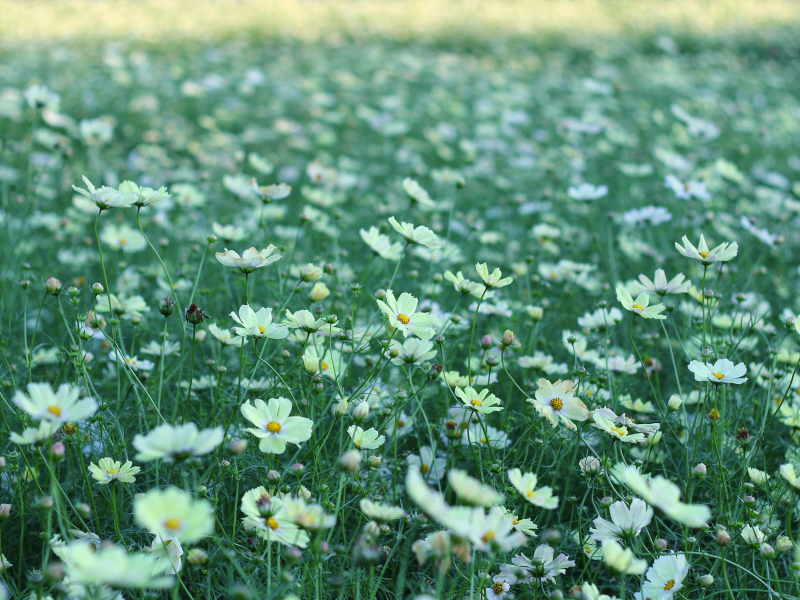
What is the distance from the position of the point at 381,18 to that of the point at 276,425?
887cm

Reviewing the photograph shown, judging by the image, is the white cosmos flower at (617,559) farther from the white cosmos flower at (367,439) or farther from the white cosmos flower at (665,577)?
the white cosmos flower at (367,439)

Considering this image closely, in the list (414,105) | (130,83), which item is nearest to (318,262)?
(414,105)

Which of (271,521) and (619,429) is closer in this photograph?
(271,521)

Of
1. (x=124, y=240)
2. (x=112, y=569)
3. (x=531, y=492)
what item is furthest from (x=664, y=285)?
(x=124, y=240)

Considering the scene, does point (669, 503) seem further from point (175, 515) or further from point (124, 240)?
point (124, 240)

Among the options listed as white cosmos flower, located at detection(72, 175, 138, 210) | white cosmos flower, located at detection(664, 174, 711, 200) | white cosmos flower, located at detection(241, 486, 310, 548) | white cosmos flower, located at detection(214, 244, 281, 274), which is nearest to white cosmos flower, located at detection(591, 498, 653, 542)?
white cosmos flower, located at detection(241, 486, 310, 548)

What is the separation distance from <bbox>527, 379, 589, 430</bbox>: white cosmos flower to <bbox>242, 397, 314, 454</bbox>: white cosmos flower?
1.27 ft

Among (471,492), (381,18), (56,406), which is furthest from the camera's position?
(381,18)

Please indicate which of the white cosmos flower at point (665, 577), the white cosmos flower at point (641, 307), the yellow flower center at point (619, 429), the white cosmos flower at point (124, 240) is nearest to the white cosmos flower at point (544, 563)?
the white cosmos flower at point (665, 577)

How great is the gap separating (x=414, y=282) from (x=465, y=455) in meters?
0.89

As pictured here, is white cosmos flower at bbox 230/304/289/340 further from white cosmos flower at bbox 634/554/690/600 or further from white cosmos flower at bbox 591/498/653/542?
white cosmos flower at bbox 634/554/690/600

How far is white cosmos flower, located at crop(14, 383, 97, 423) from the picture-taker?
85cm

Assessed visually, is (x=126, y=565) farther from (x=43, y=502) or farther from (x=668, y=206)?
(x=668, y=206)

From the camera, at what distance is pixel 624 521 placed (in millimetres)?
1013
